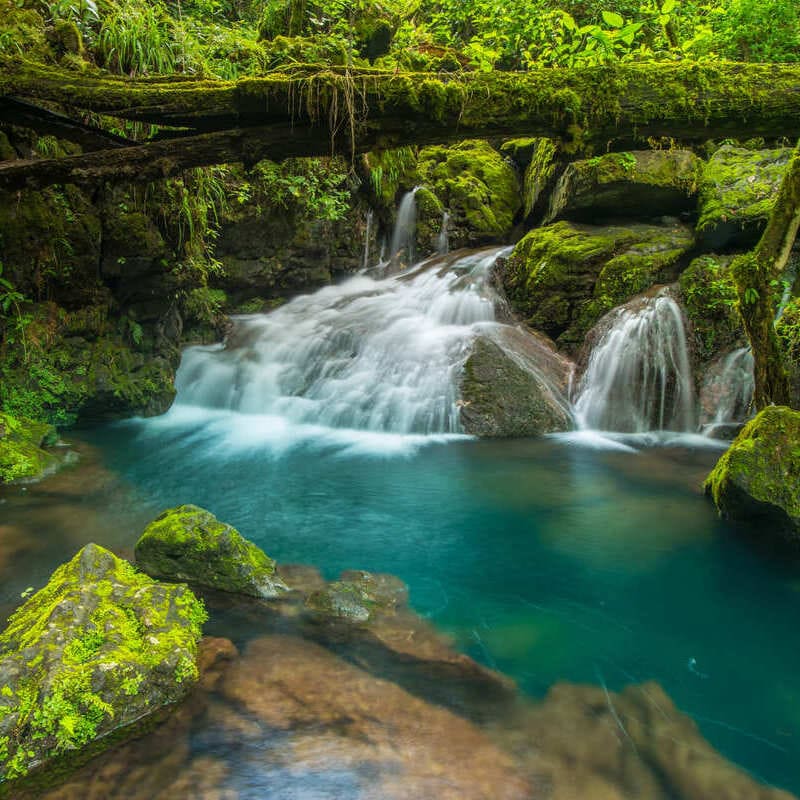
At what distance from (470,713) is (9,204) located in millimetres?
7372

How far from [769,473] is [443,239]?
1032 cm

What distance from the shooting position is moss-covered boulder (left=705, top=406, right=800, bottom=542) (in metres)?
4.63

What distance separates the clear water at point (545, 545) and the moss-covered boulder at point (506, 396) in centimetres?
44

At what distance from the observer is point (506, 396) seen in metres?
8.37

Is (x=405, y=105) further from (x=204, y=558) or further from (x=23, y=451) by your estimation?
(x=23, y=451)

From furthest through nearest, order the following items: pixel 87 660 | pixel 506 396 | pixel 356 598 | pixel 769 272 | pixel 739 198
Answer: pixel 739 198 → pixel 506 396 → pixel 769 272 → pixel 356 598 → pixel 87 660

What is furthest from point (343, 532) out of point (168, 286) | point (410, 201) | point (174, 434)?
point (410, 201)

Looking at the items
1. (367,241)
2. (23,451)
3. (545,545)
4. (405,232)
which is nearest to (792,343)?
(545,545)

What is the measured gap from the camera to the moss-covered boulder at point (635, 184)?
9992 millimetres

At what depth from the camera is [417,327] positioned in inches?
403

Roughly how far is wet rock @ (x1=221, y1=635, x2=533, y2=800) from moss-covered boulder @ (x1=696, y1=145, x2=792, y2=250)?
948 cm

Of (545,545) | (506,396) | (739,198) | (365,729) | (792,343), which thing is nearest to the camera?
(365,729)

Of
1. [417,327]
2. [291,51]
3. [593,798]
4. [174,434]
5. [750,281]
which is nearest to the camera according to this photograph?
[593,798]

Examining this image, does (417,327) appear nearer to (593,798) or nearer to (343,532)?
(343,532)
